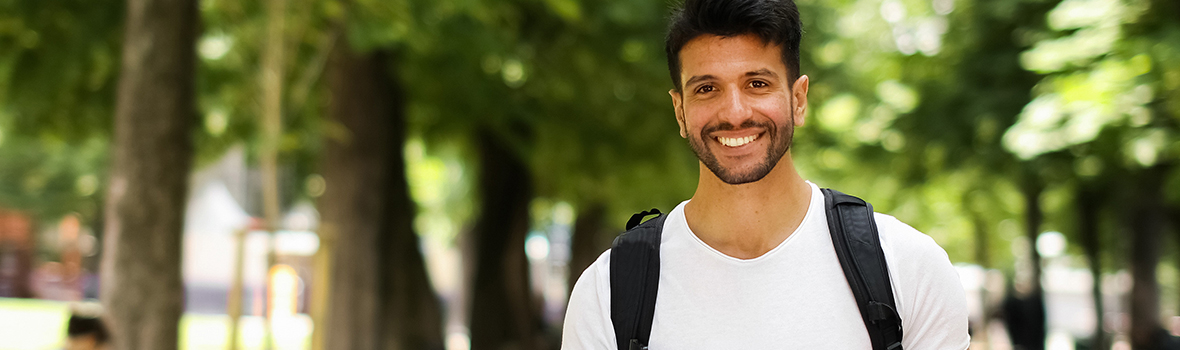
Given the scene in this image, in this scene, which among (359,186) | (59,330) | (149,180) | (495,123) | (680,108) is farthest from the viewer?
(59,330)

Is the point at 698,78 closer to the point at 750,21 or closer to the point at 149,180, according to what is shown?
the point at 750,21

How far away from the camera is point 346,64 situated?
10984 mm

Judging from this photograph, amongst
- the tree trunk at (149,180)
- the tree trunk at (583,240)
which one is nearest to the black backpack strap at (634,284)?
the tree trunk at (149,180)

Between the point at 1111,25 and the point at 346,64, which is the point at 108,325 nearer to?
the point at 346,64

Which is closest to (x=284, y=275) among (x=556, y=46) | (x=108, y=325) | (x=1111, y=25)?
(x=556, y=46)

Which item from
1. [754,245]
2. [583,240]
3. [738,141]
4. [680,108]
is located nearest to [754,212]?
[754,245]

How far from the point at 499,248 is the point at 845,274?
46.5ft

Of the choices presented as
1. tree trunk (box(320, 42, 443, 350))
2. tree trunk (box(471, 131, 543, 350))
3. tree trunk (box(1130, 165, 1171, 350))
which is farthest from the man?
tree trunk (box(1130, 165, 1171, 350))

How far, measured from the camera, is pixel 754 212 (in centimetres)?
217

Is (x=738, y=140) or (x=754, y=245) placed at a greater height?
(x=738, y=140)

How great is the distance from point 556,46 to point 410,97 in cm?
252

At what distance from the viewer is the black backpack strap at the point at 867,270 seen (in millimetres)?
1996

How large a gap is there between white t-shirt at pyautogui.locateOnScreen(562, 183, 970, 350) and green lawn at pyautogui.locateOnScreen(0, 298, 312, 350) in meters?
15.4

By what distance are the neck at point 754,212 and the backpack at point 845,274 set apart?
77 mm
